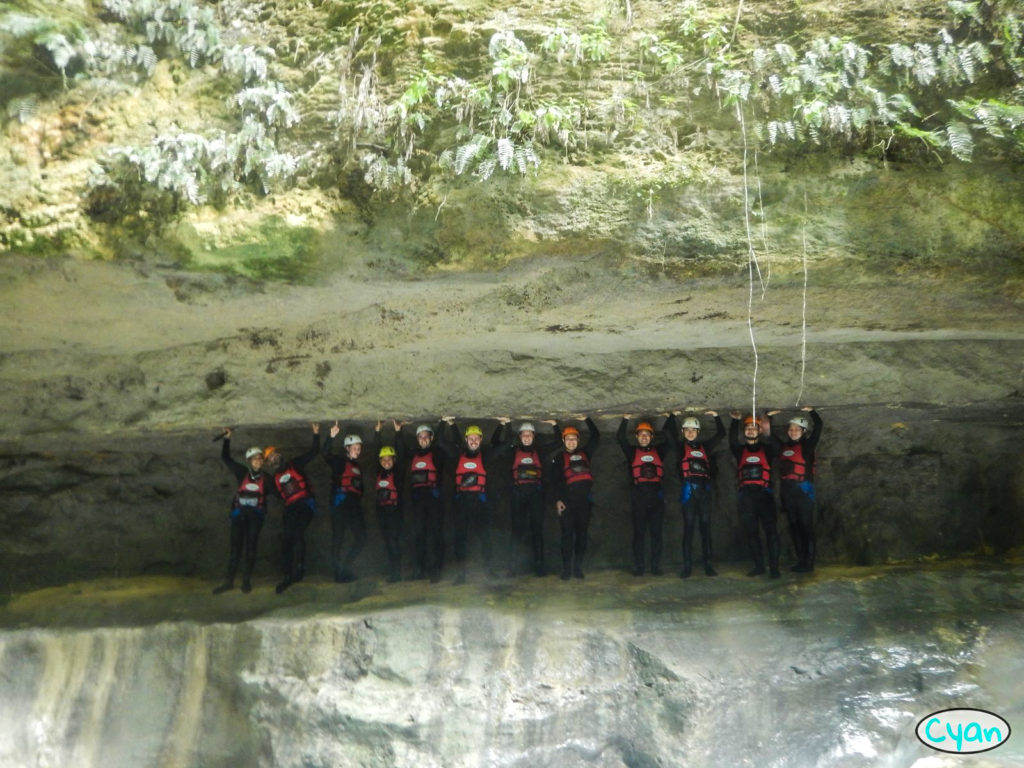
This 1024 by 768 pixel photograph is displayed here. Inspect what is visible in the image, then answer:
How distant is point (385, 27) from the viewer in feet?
22.1

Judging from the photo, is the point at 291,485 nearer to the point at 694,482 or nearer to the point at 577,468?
the point at 577,468

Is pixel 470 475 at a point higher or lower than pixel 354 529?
higher

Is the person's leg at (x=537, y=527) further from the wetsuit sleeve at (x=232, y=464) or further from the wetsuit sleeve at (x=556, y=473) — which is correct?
the wetsuit sleeve at (x=232, y=464)

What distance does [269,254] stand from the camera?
649 centimetres

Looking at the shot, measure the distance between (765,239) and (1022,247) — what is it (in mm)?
1896

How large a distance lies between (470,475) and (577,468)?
107 cm

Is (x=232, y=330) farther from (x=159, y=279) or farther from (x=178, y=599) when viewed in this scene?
(x=178, y=599)

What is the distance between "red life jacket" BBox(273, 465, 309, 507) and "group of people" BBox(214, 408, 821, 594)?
1 cm

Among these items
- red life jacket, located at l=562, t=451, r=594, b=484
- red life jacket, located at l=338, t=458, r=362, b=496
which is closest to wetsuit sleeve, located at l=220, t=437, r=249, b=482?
red life jacket, located at l=338, t=458, r=362, b=496

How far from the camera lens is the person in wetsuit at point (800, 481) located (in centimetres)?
829

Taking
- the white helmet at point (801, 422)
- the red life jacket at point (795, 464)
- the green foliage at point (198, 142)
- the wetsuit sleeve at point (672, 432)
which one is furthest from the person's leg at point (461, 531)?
the green foliage at point (198, 142)

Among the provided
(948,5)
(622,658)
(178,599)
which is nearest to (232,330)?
(178,599)

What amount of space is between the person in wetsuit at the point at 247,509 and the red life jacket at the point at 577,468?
10.3ft

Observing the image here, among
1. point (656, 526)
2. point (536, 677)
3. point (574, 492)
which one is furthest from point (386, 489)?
point (656, 526)
